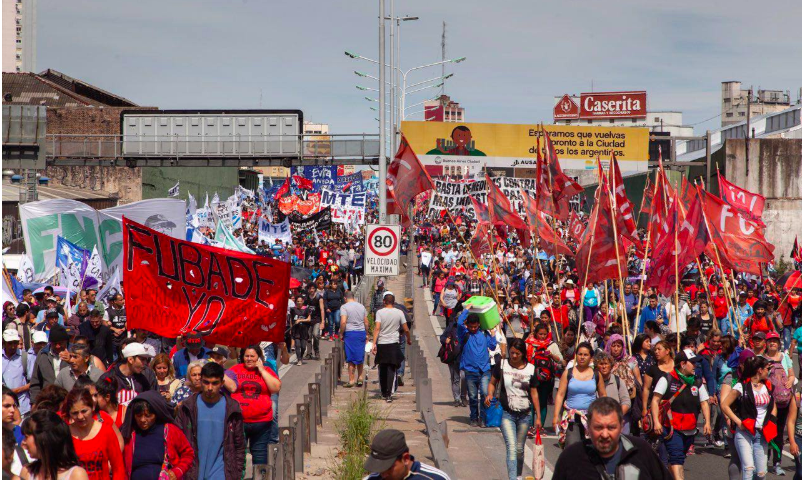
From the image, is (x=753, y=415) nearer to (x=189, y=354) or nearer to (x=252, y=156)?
(x=189, y=354)

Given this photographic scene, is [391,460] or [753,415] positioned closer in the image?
[391,460]

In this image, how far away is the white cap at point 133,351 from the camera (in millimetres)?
8383

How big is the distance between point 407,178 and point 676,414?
11036mm

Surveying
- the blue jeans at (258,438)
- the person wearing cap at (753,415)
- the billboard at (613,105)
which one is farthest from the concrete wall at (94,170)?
the billboard at (613,105)

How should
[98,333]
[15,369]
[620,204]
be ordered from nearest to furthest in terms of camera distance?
[15,369]
[98,333]
[620,204]

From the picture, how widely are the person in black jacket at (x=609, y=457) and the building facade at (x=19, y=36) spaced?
137807 mm

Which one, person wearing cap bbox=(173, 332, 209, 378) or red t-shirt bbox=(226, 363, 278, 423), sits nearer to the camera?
red t-shirt bbox=(226, 363, 278, 423)

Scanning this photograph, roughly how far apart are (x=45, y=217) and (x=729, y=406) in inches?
507

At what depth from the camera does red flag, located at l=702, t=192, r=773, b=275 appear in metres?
18.1

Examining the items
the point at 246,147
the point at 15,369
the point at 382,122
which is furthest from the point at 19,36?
the point at 15,369

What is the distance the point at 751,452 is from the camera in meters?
8.70

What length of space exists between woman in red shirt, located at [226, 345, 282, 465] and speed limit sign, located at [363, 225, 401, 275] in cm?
915

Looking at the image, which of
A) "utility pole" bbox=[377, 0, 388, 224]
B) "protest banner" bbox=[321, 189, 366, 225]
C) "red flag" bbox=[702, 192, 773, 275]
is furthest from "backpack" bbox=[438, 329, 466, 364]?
"protest banner" bbox=[321, 189, 366, 225]

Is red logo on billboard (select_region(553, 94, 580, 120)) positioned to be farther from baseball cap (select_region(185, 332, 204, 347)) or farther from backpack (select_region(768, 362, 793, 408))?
baseball cap (select_region(185, 332, 204, 347))
